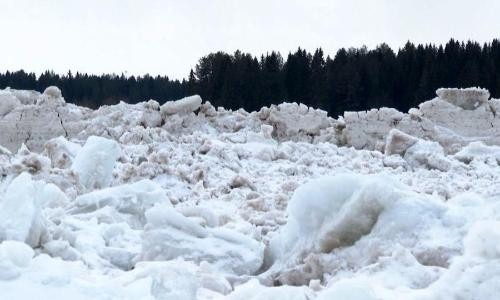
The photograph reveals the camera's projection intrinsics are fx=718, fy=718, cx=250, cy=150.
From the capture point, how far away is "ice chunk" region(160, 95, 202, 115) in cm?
1627

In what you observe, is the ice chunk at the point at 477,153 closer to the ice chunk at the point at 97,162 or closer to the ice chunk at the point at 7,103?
the ice chunk at the point at 97,162

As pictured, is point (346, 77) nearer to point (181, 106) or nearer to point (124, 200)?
point (181, 106)

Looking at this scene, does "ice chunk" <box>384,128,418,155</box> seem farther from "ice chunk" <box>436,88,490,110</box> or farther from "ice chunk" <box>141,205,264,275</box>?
"ice chunk" <box>141,205,264,275</box>

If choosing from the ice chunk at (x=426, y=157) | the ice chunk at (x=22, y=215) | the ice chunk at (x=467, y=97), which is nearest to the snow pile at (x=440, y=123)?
the ice chunk at (x=467, y=97)

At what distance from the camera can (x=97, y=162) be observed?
9945mm

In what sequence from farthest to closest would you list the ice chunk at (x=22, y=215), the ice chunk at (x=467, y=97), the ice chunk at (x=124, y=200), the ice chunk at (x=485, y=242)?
the ice chunk at (x=467, y=97), the ice chunk at (x=124, y=200), the ice chunk at (x=22, y=215), the ice chunk at (x=485, y=242)

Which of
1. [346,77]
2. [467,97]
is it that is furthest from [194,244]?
[346,77]

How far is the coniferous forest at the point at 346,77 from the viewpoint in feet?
101

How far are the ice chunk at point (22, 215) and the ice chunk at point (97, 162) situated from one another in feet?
14.9

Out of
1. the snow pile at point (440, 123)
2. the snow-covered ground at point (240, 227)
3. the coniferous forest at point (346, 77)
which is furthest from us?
the coniferous forest at point (346, 77)

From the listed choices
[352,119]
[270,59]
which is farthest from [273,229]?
[270,59]

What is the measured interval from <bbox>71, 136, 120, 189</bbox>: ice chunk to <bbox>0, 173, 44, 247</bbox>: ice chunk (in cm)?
453

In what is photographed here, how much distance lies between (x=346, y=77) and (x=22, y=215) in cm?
2749

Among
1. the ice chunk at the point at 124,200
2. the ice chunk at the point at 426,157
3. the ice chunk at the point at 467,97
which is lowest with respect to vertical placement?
the ice chunk at the point at 426,157
